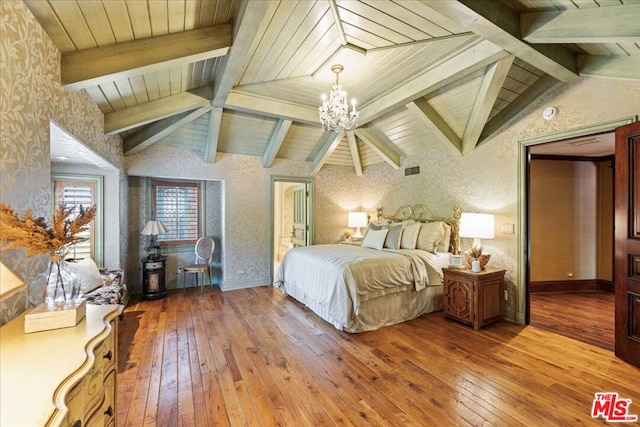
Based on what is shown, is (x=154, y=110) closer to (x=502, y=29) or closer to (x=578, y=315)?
(x=502, y=29)

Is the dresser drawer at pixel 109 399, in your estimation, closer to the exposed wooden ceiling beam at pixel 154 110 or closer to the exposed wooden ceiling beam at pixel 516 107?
the exposed wooden ceiling beam at pixel 154 110

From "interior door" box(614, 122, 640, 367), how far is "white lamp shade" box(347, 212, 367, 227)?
3733 millimetres

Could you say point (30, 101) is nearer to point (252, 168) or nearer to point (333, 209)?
point (252, 168)

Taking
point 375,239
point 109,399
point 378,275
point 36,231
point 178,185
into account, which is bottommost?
point 109,399

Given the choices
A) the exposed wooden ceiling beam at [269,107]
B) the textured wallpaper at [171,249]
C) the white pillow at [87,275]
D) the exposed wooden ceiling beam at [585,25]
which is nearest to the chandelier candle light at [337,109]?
the exposed wooden ceiling beam at [269,107]

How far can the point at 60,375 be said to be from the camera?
3.00 feet

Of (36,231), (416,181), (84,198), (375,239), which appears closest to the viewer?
(36,231)

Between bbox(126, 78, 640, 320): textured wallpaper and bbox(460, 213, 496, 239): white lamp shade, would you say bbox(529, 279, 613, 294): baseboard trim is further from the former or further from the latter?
bbox(460, 213, 496, 239): white lamp shade

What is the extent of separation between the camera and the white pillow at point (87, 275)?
3.06m

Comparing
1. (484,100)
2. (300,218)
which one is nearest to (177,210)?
(300,218)

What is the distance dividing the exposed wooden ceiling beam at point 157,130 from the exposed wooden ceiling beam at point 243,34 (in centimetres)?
78

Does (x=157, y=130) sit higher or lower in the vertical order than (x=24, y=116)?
higher

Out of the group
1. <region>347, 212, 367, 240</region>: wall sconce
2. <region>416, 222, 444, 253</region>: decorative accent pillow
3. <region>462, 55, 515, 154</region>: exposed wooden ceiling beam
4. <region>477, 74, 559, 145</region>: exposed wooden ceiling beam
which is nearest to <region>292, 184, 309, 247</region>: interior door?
<region>347, 212, 367, 240</region>: wall sconce

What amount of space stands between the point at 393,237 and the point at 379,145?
182 centimetres
